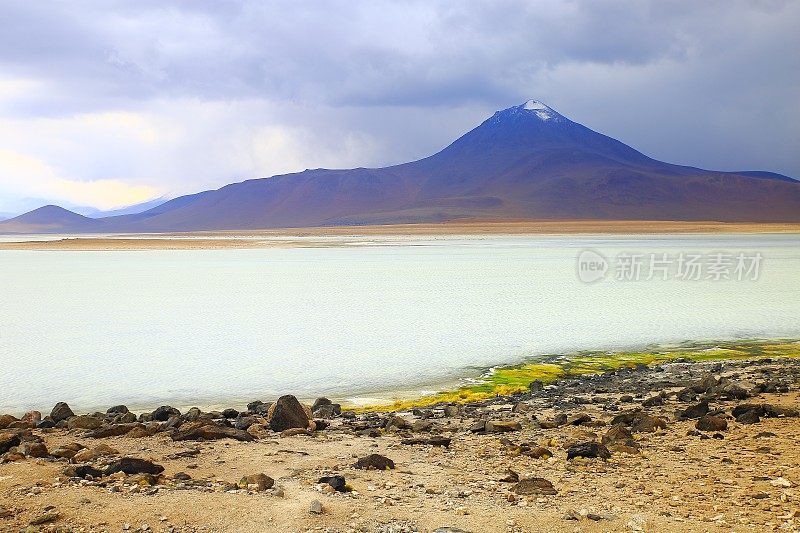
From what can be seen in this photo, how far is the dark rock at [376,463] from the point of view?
5684mm

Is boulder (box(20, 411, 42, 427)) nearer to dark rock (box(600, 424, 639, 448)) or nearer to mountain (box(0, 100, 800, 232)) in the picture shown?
dark rock (box(600, 424, 639, 448))

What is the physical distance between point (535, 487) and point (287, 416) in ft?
9.26

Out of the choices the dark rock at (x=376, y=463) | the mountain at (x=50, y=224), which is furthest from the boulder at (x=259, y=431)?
the mountain at (x=50, y=224)

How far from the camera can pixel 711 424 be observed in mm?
6355

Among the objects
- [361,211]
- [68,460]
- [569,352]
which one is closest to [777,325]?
[569,352]

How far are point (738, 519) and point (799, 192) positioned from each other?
15343cm

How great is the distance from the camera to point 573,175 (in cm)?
15162

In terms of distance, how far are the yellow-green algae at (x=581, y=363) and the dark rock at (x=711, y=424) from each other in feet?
10.1

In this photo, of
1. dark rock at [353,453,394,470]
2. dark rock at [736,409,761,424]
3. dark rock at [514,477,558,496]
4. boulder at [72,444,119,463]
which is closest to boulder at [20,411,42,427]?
boulder at [72,444,119,463]

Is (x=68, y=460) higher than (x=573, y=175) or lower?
lower

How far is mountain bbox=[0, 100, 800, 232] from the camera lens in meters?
128

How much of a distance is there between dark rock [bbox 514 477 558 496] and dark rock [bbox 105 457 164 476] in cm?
256

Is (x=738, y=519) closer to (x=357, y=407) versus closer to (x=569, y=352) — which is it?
(x=357, y=407)

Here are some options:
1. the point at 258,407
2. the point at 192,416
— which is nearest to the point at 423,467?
the point at 192,416
